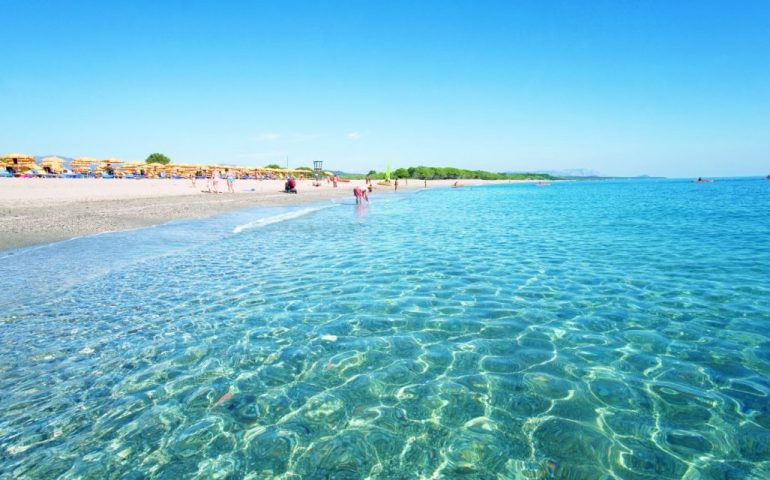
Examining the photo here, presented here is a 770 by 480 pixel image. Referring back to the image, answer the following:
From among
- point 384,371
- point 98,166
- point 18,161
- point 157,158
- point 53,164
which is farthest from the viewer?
point 157,158

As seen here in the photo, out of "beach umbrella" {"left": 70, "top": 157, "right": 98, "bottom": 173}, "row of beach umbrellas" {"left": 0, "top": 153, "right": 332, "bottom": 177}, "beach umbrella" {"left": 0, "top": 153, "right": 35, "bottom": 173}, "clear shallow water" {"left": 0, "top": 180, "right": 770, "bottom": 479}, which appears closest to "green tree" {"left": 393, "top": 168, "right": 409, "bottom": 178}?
"row of beach umbrellas" {"left": 0, "top": 153, "right": 332, "bottom": 177}

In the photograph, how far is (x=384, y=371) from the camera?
212 inches

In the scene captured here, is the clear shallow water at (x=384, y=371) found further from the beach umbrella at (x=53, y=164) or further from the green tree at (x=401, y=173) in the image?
the green tree at (x=401, y=173)

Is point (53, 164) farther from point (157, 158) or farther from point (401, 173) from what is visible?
point (401, 173)

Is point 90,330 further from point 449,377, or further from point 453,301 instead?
point 453,301

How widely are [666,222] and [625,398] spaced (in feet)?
79.0

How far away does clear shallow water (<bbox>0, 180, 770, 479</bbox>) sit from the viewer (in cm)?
376

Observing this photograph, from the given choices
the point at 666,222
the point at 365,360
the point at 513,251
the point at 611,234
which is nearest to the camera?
the point at 365,360


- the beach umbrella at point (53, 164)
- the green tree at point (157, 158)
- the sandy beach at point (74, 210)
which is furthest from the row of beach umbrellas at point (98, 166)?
the green tree at point (157, 158)

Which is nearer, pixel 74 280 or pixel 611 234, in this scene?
pixel 74 280

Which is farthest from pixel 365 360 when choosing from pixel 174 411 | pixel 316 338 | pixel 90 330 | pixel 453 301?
pixel 90 330

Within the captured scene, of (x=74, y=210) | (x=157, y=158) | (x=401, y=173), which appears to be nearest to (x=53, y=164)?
(x=74, y=210)

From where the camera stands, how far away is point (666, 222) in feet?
77.8

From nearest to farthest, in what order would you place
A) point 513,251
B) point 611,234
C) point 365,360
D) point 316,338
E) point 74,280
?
1. point 365,360
2. point 316,338
3. point 74,280
4. point 513,251
5. point 611,234
